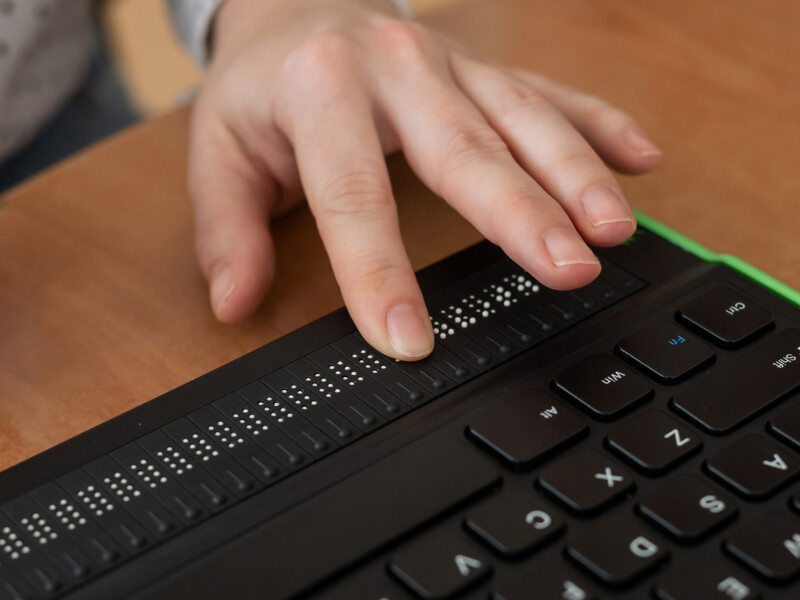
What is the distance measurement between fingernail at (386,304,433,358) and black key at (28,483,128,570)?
151mm

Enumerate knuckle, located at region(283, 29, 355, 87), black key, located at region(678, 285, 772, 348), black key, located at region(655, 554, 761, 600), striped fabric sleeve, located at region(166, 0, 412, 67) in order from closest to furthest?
Answer: black key, located at region(655, 554, 761, 600)
black key, located at region(678, 285, 772, 348)
knuckle, located at region(283, 29, 355, 87)
striped fabric sleeve, located at region(166, 0, 412, 67)

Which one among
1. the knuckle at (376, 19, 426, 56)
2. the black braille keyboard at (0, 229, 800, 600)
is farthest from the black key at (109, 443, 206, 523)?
the knuckle at (376, 19, 426, 56)

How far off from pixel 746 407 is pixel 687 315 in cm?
6

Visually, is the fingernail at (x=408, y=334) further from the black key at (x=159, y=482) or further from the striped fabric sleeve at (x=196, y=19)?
the striped fabric sleeve at (x=196, y=19)

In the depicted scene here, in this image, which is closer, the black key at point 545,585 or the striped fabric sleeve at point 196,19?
the black key at point 545,585

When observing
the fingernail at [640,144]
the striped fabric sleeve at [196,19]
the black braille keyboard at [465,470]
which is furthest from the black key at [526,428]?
the striped fabric sleeve at [196,19]

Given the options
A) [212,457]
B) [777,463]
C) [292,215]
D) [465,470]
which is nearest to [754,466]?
[777,463]

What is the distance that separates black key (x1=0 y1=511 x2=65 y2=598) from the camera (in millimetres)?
336

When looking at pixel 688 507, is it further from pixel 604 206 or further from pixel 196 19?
pixel 196 19

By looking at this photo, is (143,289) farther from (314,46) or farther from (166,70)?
(166,70)

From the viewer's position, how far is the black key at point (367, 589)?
0.33 meters

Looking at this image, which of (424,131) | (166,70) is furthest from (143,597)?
(166,70)

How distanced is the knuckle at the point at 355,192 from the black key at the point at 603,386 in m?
0.16

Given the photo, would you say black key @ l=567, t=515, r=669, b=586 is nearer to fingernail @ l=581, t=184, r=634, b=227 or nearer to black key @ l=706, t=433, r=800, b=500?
black key @ l=706, t=433, r=800, b=500
